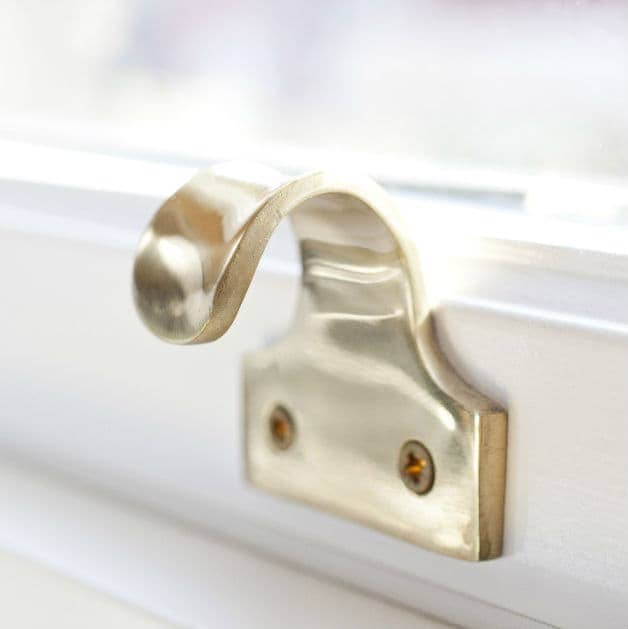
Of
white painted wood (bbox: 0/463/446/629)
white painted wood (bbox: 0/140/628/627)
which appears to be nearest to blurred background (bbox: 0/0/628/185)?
white painted wood (bbox: 0/140/628/627)

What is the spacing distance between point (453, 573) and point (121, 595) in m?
0.12

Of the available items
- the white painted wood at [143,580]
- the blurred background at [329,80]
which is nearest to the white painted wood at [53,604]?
the white painted wood at [143,580]

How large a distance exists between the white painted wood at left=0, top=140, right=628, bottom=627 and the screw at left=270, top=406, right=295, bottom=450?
0.09ft

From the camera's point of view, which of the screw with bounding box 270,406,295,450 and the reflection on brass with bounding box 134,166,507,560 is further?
the screw with bounding box 270,406,295,450

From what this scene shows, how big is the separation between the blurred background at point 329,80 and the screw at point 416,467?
0.29ft

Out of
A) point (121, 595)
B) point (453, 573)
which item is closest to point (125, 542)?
point (121, 595)

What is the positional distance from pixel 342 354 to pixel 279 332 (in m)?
0.04

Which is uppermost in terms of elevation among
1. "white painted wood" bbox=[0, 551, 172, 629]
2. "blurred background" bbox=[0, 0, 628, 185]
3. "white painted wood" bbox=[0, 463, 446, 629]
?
"blurred background" bbox=[0, 0, 628, 185]

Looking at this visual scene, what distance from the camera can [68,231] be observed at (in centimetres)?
52

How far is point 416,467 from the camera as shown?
15.6 inches

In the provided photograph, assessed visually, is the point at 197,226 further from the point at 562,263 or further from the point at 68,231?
the point at 68,231

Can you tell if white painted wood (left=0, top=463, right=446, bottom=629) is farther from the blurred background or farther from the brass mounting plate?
the blurred background

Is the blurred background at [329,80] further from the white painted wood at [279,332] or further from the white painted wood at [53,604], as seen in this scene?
the white painted wood at [53,604]

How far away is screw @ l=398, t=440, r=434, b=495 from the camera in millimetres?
393
